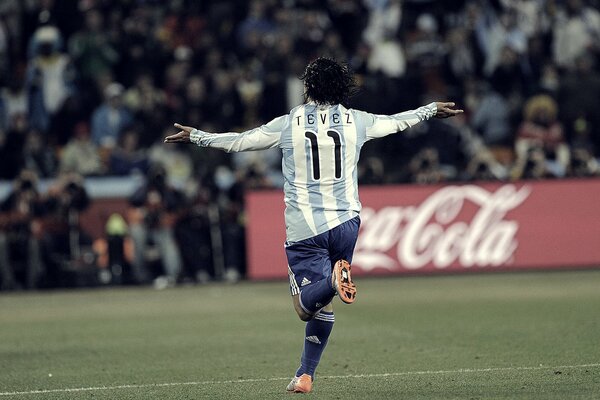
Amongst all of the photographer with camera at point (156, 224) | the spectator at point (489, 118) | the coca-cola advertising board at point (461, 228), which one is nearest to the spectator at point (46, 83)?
the photographer with camera at point (156, 224)

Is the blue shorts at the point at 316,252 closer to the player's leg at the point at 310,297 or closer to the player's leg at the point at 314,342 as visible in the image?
the player's leg at the point at 310,297

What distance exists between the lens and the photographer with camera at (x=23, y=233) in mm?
18891

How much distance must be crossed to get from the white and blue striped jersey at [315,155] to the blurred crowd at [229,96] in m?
10.9

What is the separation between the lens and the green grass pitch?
8492 mm

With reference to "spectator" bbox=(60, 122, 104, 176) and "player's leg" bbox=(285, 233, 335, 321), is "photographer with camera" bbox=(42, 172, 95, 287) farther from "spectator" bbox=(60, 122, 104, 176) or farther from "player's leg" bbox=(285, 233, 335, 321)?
"player's leg" bbox=(285, 233, 335, 321)

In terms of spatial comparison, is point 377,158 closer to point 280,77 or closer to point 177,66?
point 280,77

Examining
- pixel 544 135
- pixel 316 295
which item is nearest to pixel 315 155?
pixel 316 295

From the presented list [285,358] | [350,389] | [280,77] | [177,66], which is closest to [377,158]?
[280,77]

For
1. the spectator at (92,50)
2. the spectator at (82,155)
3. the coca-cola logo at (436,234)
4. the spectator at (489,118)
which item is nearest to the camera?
the coca-cola logo at (436,234)

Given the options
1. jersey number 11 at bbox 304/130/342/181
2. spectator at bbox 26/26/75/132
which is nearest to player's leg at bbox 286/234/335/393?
jersey number 11 at bbox 304/130/342/181

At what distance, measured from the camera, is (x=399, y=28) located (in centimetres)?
2281

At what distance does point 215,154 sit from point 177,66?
185 centimetres

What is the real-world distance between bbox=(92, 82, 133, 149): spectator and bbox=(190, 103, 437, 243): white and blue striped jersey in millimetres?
12496

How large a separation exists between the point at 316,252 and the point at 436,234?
10.7 m
